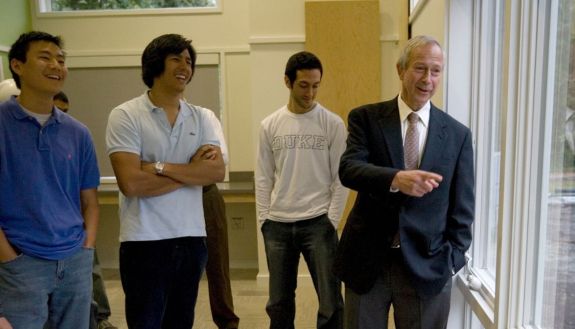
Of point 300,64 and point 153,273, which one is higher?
point 300,64

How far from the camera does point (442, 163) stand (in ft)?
4.66

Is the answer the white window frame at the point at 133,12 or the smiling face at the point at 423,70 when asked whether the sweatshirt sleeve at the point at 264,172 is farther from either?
the white window frame at the point at 133,12

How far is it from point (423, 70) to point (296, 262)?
1230mm

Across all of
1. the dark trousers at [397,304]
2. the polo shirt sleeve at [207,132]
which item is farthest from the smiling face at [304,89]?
the dark trousers at [397,304]

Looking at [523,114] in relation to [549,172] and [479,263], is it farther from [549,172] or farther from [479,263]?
[479,263]

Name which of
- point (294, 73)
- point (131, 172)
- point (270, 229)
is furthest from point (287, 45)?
point (131, 172)

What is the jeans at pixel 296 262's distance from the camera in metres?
2.13

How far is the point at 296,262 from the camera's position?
2.24 metres

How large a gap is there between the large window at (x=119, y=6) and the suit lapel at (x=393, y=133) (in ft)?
9.74

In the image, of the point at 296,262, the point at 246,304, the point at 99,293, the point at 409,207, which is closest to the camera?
the point at 409,207

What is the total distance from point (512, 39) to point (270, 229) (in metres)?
1.37

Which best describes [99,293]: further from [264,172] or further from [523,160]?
[523,160]

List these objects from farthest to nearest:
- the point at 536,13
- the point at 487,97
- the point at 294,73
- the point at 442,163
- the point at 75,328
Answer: the point at 294,73 < the point at 487,97 < the point at 75,328 < the point at 442,163 < the point at 536,13

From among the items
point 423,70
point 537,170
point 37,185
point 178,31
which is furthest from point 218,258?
point 178,31
